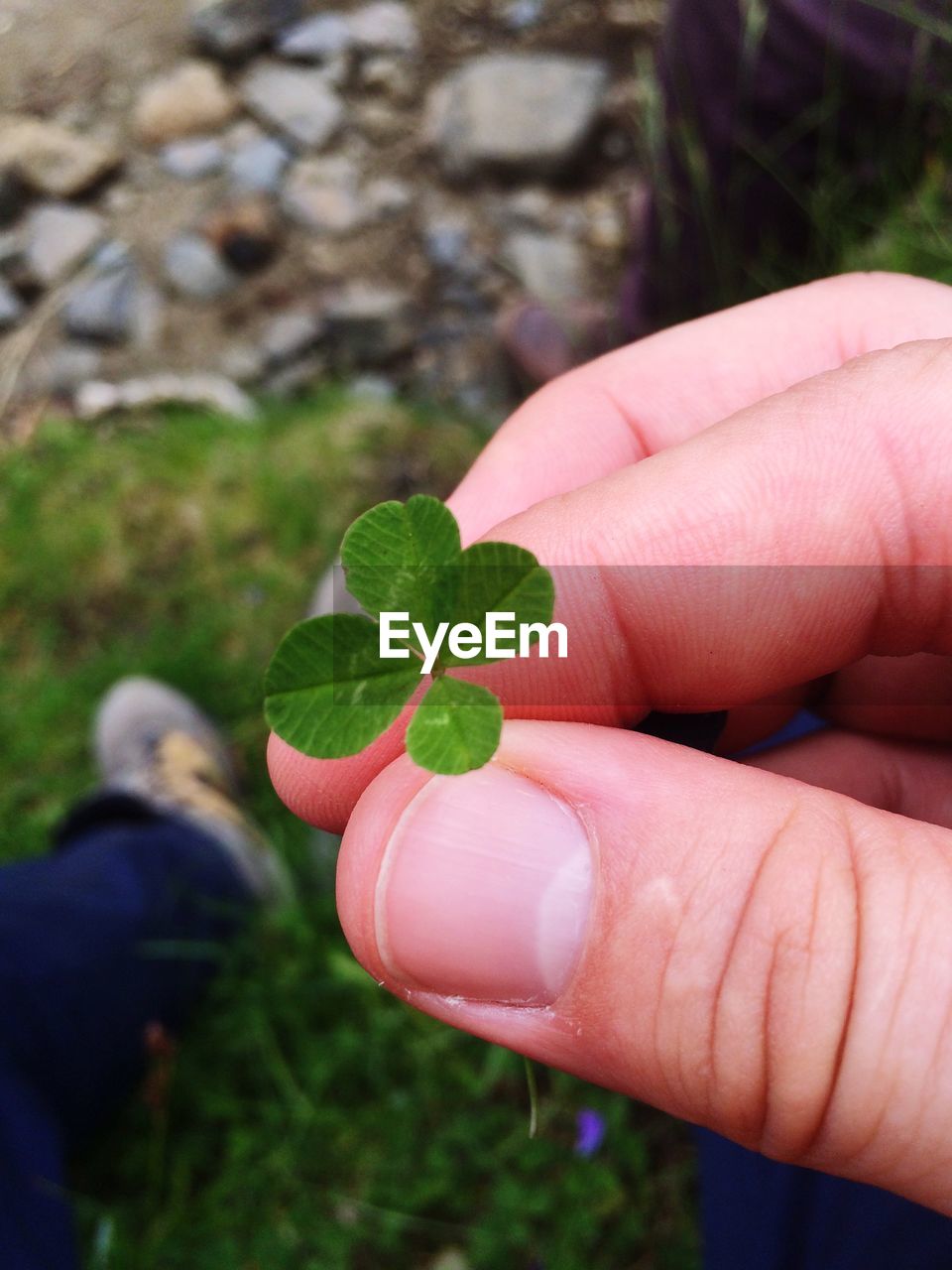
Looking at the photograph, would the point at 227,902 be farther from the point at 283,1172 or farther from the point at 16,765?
the point at 16,765

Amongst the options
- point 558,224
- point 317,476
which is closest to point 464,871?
point 317,476

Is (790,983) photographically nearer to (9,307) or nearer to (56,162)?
(9,307)

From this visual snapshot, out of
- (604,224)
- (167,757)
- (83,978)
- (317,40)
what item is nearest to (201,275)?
(317,40)

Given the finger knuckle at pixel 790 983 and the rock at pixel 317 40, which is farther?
the rock at pixel 317 40

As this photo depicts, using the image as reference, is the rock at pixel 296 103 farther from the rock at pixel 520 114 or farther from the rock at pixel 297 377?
the rock at pixel 297 377

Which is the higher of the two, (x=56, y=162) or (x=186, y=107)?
(x=186, y=107)

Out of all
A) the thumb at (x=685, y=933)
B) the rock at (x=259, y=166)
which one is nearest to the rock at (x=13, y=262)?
the rock at (x=259, y=166)
